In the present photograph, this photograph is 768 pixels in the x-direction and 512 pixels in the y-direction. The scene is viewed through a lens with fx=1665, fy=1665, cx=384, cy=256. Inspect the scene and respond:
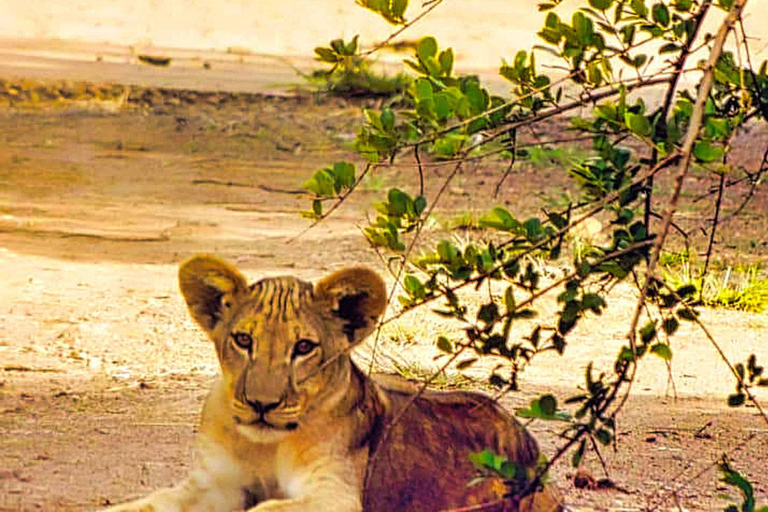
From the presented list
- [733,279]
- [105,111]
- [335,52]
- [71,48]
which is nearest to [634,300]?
[733,279]

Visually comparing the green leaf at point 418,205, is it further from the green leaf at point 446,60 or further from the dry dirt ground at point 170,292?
the dry dirt ground at point 170,292

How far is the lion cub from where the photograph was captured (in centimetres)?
402

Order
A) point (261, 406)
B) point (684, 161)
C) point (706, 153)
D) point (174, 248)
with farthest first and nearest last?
point (174, 248) < point (261, 406) < point (706, 153) < point (684, 161)

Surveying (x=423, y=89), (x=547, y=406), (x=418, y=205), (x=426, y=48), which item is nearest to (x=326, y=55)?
(x=426, y=48)

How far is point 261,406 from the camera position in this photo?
399cm

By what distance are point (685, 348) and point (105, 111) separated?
303 inches

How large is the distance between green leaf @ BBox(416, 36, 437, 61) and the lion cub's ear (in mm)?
564

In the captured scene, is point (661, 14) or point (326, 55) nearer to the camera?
point (661, 14)

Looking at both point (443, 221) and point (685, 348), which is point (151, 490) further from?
point (443, 221)

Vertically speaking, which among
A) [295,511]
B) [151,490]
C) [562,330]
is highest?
[562,330]

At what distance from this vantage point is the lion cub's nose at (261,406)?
3.98 m

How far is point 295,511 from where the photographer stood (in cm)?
391

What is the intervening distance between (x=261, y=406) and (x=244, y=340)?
0.61ft

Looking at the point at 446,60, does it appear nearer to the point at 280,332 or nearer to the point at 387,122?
the point at 387,122
